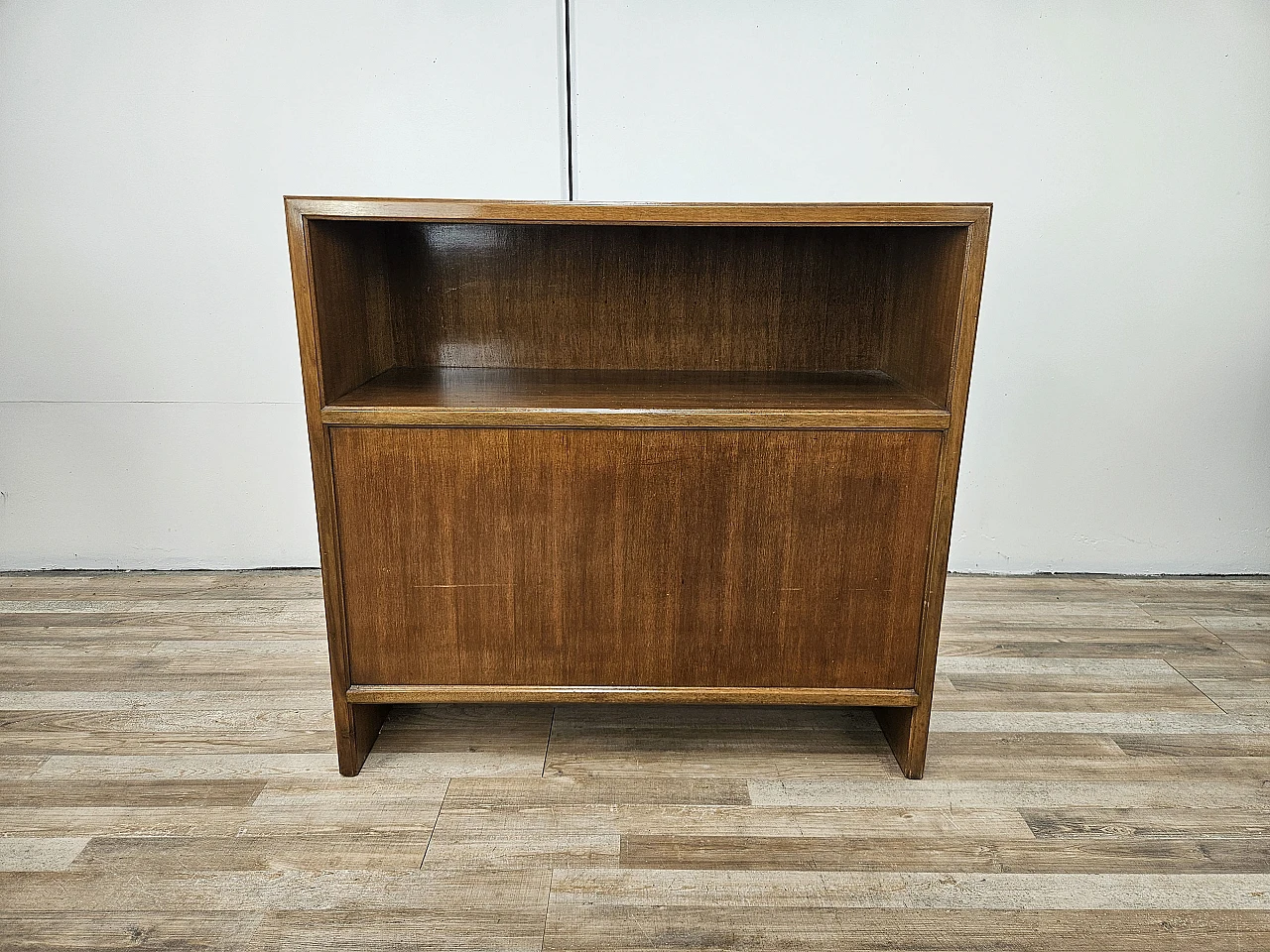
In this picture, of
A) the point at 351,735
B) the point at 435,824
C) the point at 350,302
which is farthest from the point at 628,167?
the point at 435,824

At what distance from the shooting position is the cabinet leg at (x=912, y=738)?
1613 millimetres

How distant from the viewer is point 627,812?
1.54 m

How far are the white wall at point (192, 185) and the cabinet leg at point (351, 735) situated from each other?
3.76 feet

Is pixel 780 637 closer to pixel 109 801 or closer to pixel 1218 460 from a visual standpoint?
pixel 109 801

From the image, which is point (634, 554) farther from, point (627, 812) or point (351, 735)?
point (351, 735)

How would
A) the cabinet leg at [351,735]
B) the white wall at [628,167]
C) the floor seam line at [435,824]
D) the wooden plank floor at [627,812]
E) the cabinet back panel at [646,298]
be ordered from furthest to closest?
the white wall at [628,167]
the cabinet back panel at [646,298]
the cabinet leg at [351,735]
the floor seam line at [435,824]
the wooden plank floor at [627,812]

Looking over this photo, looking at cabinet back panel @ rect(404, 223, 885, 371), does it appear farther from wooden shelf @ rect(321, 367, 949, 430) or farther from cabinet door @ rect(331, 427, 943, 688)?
cabinet door @ rect(331, 427, 943, 688)

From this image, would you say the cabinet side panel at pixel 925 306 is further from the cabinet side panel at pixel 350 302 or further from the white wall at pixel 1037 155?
the cabinet side panel at pixel 350 302

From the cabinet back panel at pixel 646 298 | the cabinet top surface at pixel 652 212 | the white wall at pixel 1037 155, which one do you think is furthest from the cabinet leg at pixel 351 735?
the white wall at pixel 1037 155

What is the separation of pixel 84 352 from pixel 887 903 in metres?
2.56

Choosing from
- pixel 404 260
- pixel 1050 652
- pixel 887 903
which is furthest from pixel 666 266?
pixel 1050 652

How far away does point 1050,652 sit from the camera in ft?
7.13

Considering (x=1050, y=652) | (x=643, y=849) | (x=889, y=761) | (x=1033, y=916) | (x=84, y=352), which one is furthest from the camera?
(x=84, y=352)

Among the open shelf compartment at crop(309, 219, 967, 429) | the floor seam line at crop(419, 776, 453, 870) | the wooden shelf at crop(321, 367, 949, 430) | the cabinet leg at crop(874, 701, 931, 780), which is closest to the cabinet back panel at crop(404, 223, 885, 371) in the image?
the open shelf compartment at crop(309, 219, 967, 429)
